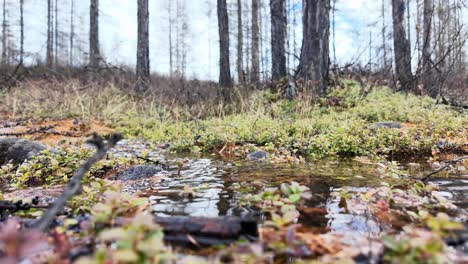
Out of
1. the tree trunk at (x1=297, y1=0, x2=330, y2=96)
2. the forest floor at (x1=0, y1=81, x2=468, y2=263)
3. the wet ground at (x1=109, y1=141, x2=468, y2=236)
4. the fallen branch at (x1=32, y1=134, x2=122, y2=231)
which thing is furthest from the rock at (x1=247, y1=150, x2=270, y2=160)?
the tree trunk at (x1=297, y1=0, x2=330, y2=96)

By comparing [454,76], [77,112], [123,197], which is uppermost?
[454,76]

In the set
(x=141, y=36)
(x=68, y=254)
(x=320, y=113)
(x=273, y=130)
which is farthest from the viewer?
(x=141, y=36)

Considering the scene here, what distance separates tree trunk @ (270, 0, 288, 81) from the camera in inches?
378

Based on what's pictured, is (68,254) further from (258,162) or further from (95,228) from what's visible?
(258,162)

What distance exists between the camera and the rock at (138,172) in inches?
103

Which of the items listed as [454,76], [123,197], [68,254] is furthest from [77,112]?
[454,76]

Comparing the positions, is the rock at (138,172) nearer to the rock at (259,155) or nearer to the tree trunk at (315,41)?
the rock at (259,155)

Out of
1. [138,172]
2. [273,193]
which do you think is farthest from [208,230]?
[138,172]

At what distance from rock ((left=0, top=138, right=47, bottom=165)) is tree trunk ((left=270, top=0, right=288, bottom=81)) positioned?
7.22 m

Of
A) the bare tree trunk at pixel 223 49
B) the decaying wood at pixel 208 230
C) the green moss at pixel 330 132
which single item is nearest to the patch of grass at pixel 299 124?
the green moss at pixel 330 132

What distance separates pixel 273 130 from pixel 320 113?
2229 millimetres

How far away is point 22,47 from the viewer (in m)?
29.8

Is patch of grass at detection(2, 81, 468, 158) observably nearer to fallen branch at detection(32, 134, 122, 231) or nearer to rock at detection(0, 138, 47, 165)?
rock at detection(0, 138, 47, 165)

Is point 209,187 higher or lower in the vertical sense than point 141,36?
lower
